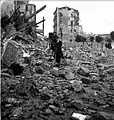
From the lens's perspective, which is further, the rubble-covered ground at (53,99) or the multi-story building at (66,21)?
the multi-story building at (66,21)

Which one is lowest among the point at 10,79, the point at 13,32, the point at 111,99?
the point at 111,99

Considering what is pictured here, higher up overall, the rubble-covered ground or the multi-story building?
the multi-story building

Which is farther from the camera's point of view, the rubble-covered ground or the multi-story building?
the multi-story building

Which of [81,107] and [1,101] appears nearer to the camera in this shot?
[1,101]

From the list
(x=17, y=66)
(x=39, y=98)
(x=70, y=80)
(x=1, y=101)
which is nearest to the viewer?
(x=1, y=101)

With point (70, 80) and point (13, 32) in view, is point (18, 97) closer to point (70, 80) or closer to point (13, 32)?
point (70, 80)

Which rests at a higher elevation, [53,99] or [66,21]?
[66,21]

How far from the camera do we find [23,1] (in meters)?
16.3

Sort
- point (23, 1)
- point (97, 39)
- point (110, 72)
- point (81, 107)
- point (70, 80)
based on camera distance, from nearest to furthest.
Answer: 1. point (81, 107)
2. point (70, 80)
3. point (110, 72)
4. point (23, 1)
5. point (97, 39)

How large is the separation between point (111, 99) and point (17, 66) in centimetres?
253

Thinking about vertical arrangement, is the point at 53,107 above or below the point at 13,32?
below

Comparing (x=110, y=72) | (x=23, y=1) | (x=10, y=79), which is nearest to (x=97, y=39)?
(x=23, y=1)

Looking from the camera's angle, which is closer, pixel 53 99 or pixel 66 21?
pixel 53 99

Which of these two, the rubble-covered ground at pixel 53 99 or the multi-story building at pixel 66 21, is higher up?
the multi-story building at pixel 66 21
